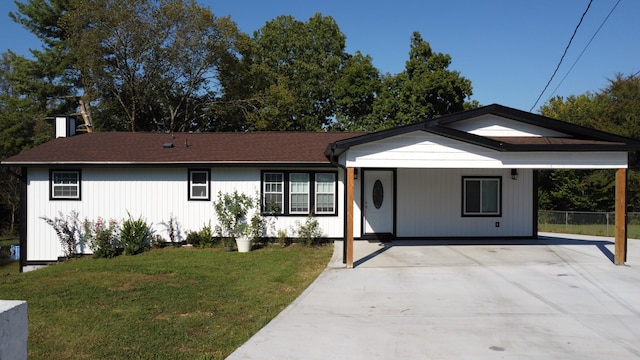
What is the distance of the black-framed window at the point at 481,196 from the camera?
621 inches

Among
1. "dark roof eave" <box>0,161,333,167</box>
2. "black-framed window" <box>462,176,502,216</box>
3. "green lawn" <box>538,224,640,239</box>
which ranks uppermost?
"dark roof eave" <box>0,161,333,167</box>

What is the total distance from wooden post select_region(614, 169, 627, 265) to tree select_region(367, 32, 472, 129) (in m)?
19.4

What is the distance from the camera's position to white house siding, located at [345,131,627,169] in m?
11.3

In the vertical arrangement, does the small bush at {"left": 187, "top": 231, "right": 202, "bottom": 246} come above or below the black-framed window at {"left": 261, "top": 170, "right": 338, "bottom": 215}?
below

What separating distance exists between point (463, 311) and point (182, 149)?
36.2 feet

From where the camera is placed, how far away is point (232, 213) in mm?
14555

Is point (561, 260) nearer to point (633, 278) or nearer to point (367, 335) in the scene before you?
point (633, 278)

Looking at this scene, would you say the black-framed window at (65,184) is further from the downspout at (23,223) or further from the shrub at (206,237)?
the shrub at (206,237)

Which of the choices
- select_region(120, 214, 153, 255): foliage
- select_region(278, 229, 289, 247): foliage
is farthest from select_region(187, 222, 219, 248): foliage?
select_region(278, 229, 289, 247): foliage

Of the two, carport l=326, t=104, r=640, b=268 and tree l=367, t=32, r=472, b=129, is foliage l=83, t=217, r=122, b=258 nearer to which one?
carport l=326, t=104, r=640, b=268

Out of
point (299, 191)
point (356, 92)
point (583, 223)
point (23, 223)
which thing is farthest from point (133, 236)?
point (356, 92)

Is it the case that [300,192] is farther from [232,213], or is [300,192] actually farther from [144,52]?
[144,52]

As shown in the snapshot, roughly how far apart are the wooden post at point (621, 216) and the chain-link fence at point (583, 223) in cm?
868

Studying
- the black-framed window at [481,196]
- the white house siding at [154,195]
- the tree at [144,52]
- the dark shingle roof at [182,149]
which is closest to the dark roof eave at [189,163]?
the dark shingle roof at [182,149]
